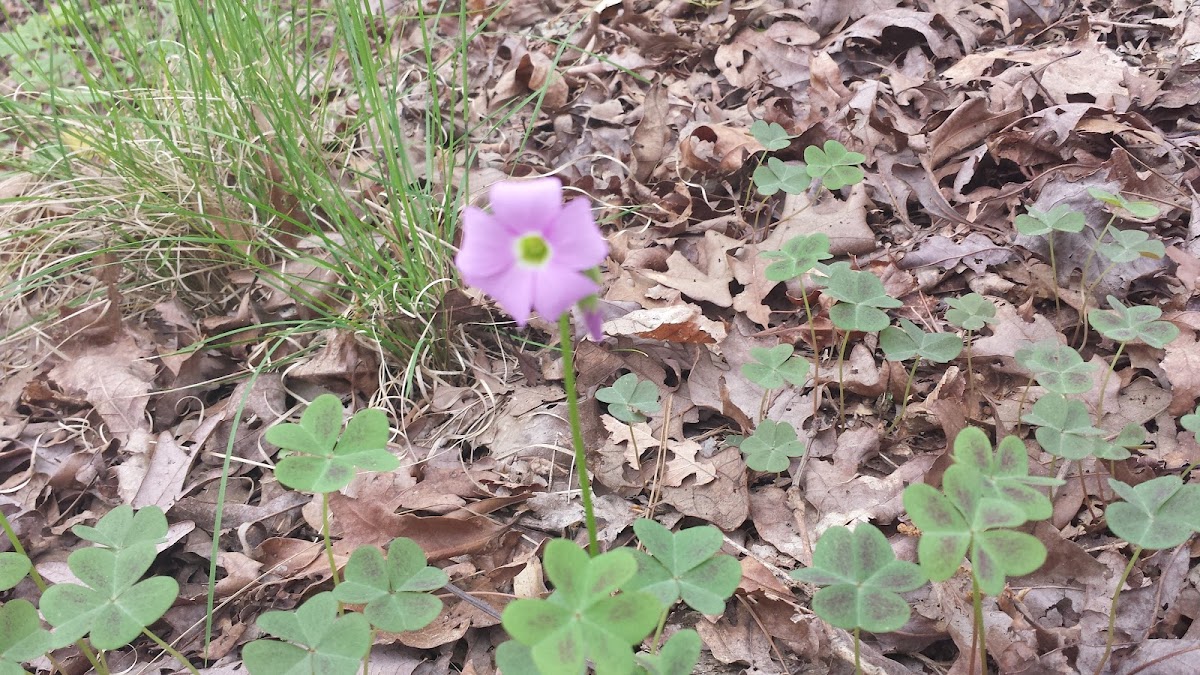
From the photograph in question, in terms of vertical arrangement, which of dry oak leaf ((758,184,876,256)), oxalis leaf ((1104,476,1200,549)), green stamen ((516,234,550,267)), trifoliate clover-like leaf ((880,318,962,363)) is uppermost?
green stamen ((516,234,550,267))

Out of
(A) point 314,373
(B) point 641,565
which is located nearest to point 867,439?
(B) point 641,565

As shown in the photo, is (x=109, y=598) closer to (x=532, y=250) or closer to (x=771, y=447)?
(x=532, y=250)

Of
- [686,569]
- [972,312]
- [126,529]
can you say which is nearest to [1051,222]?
[972,312]

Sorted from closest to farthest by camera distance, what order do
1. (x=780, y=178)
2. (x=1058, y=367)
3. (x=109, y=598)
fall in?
(x=109, y=598)
(x=1058, y=367)
(x=780, y=178)

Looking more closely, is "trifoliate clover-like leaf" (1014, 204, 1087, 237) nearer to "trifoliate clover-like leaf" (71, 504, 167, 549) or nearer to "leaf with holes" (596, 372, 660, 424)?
"leaf with holes" (596, 372, 660, 424)

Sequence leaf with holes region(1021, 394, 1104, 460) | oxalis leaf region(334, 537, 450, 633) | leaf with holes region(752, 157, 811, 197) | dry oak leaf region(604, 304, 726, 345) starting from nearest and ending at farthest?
oxalis leaf region(334, 537, 450, 633)
leaf with holes region(1021, 394, 1104, 460)
dry oak leaf region(604, 304, 726, 345)
leaf with holes region(752, 157, 811, 197)

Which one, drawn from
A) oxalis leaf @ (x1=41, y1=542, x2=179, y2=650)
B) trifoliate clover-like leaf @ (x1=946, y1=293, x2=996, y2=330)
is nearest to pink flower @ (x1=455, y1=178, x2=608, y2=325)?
oxalis leaf @ (x1=41, y1=542, x2=179, y2=650)

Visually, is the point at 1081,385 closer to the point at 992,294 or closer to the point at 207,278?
the point at 992,294
